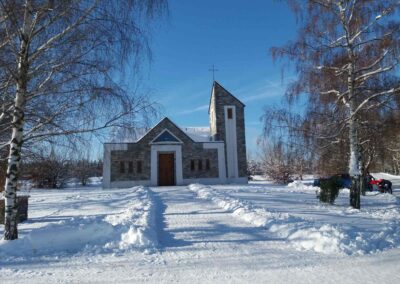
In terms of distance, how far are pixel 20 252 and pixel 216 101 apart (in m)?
25.1

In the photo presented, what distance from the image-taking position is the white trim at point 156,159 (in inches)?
1061

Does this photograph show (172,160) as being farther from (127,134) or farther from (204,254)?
(204,254)

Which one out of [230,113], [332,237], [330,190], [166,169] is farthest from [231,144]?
[332,237]

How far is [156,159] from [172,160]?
1.40 m

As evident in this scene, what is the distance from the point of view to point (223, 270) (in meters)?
4.83

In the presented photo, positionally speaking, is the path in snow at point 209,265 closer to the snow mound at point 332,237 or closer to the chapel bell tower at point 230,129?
the snow mound at point 332,237

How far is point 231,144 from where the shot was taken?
29.4 meters

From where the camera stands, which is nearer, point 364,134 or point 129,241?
point 129,241

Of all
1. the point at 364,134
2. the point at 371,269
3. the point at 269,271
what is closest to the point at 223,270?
the point at 269,271

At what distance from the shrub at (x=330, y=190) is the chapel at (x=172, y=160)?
15.0m

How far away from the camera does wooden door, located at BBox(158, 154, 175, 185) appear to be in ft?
89.6

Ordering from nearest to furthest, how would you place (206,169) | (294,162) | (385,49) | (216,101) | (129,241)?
1. (129,241)
2. (385,49)
3. (294,162)
4. (206,169)
5. (216,101)

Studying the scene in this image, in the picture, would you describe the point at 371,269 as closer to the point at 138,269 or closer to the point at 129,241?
the point at 138,269

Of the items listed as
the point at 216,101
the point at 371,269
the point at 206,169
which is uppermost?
the point at 216,101
